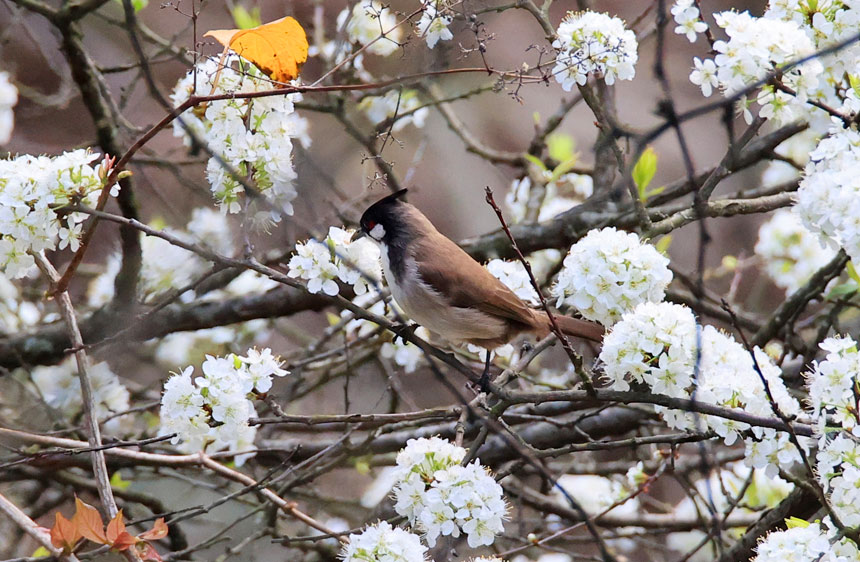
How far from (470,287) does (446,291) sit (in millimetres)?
100

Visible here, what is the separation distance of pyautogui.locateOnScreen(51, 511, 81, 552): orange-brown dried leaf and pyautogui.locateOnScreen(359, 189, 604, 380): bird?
1.63 m

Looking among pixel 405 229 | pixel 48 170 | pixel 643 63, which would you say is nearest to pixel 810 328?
pixel 405 229

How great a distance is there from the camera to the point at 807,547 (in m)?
2.27

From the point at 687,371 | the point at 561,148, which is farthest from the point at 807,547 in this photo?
the point at 561,148

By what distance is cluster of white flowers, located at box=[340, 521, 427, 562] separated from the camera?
219 centimetres

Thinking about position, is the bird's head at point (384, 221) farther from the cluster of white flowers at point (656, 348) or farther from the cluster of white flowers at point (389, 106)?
the cluster of white flowers at point (656, 348)

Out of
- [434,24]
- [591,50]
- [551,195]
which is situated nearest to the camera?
[591,50]

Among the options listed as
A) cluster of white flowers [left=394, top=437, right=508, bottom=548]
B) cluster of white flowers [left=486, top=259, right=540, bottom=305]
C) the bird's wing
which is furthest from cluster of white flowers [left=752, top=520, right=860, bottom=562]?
the bird's wing

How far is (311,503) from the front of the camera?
464 cm

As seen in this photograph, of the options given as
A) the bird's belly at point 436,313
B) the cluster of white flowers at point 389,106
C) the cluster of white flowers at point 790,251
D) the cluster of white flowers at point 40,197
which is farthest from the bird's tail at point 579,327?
the cluster of white flowers at point 790,251

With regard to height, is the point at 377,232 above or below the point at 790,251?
below

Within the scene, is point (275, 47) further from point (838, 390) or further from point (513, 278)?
point (838, 390)

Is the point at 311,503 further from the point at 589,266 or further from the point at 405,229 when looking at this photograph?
the point at 589,266

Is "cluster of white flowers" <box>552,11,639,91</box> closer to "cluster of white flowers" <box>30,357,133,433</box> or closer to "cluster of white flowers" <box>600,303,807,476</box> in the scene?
"cluster of white flowers" <box>600,303,807,476</box>
